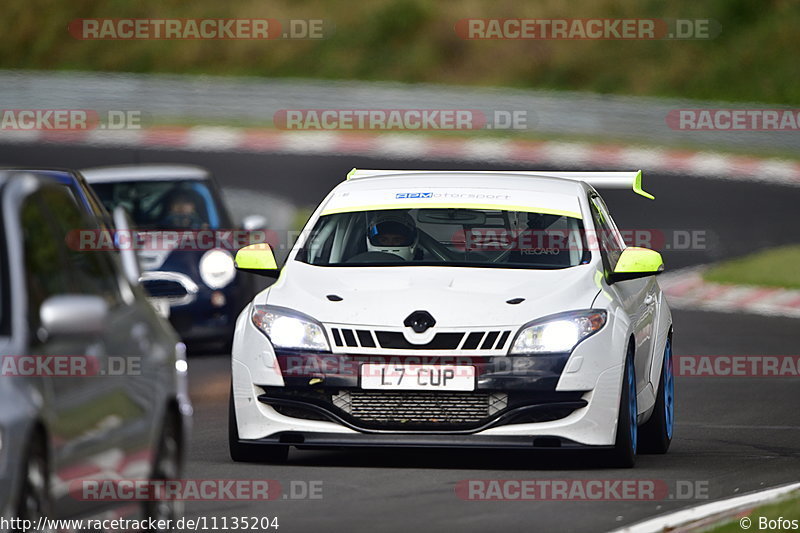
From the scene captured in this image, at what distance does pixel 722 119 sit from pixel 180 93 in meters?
10.3

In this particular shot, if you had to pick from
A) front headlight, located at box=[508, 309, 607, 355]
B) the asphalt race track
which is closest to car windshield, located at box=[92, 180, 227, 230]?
the asphalt race track

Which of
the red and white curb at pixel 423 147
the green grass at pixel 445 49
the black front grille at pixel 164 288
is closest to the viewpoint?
the black front grille at pixel 164 288

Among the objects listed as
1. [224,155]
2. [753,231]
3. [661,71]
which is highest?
[661,71]

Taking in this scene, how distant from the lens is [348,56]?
4669 centimetres

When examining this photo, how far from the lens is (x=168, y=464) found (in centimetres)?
752

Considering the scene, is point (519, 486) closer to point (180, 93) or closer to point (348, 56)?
point (180, 93)

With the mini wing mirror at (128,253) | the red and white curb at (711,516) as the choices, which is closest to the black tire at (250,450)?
the mini wing mirror at (128,253)

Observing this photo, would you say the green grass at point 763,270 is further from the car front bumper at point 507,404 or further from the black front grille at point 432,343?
the black front grille at point 432,343

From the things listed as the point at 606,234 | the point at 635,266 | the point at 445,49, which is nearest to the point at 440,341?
the point at 635,266

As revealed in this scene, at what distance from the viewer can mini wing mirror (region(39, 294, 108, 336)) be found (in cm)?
604

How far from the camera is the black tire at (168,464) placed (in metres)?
7.38

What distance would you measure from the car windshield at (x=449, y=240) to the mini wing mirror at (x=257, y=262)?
0.17m

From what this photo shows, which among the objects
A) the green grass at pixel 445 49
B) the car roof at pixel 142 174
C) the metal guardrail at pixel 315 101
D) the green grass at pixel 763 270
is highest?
the green grass at pixel 445 49

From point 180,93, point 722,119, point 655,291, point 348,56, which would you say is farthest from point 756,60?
point 655,291
